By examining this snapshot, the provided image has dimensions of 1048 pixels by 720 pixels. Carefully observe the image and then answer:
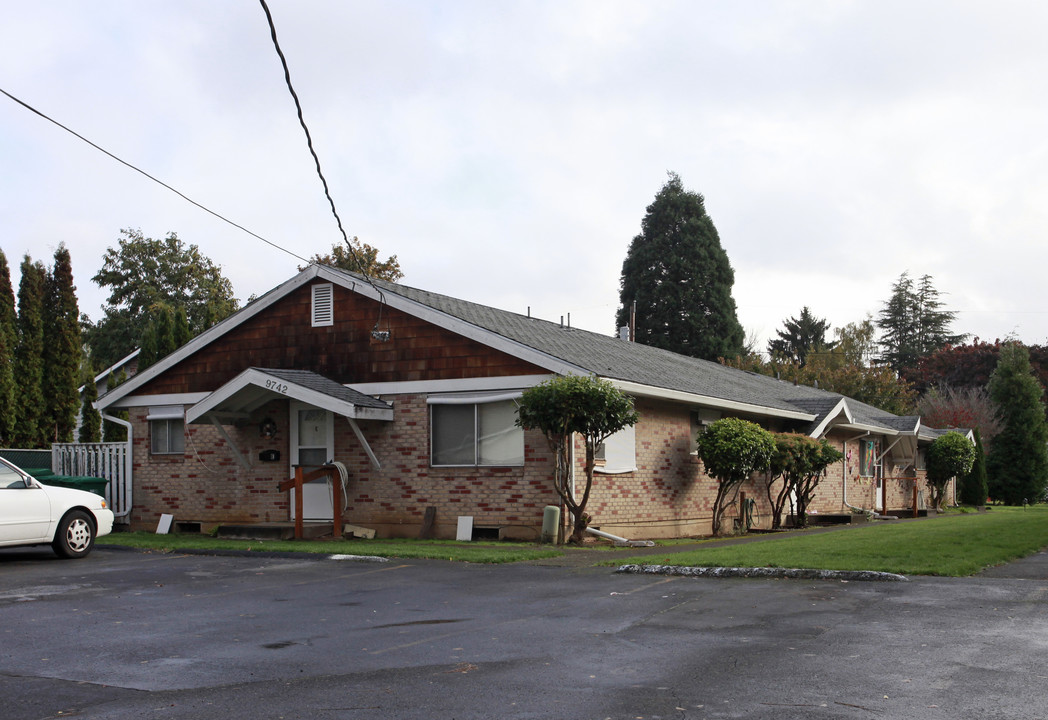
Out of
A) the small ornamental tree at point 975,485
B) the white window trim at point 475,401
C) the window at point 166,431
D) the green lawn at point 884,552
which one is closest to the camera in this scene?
the green lawn at point 884,552

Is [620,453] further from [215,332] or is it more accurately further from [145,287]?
[145,287]

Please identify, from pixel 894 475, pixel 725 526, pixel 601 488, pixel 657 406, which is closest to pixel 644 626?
pixel 601 488

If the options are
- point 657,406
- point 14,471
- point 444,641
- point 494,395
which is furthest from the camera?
point 657,406

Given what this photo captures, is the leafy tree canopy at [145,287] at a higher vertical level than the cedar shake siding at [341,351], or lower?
higher

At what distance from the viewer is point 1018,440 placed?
4244 cm

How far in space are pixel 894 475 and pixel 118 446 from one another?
2487cm

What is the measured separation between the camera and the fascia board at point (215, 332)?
64.2 feet

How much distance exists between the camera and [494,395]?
17.3m

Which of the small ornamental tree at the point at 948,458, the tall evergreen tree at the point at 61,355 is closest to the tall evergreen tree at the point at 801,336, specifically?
the small ornamental tree at the point at 948,458

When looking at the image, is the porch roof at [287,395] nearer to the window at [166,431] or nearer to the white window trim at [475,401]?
the white window trim at [475,401]

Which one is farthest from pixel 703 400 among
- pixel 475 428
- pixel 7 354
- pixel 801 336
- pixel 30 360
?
pixel 801 336

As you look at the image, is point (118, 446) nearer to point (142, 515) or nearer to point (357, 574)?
point (142, 515)

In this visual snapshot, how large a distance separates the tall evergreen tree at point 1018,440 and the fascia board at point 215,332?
34.0m

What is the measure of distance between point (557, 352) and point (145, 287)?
42.4m
